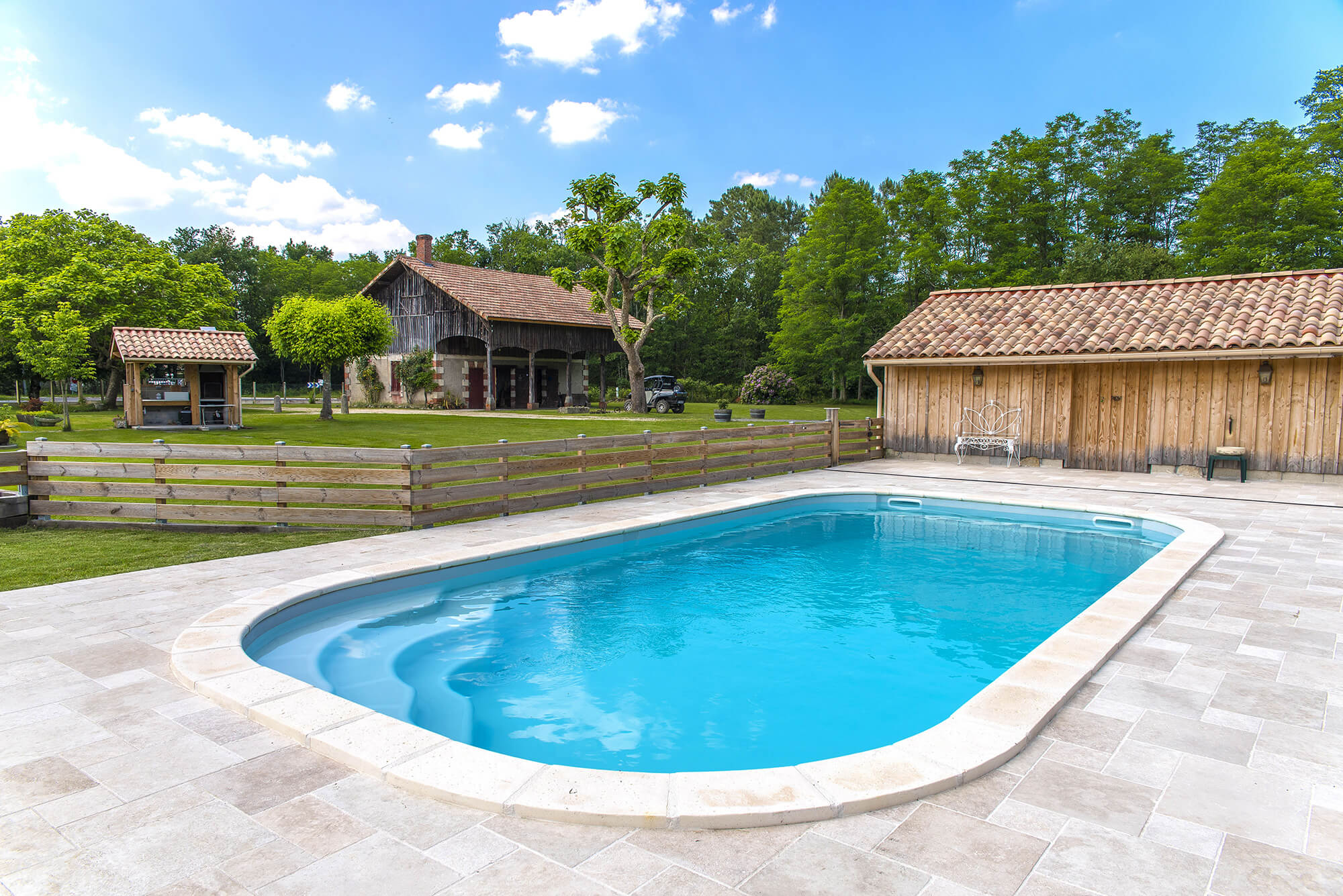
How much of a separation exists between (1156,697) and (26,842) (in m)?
4.87

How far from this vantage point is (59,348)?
20.8 m

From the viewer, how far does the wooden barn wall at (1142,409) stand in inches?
486

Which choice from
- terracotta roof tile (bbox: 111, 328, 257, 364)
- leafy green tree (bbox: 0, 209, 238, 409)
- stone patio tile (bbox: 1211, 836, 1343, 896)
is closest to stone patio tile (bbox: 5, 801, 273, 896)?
stone patio tile (bbox: 1211, 836, 1343, 896)

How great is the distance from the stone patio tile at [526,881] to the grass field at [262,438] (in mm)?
5695

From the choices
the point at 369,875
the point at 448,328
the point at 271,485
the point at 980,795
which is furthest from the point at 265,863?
the point at 448,328

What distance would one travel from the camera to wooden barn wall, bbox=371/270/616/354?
29891mm

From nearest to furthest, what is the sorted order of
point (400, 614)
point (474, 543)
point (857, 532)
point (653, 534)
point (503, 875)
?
point (503, 875) → point (400, 614) → point (474, 543) → point (653, 534) → point (857, 532)

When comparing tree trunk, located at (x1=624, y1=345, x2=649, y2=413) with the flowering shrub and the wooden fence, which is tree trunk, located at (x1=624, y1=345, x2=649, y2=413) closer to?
the flowering shrub

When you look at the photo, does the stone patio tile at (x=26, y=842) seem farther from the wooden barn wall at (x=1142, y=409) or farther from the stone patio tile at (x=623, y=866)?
the wooden barn wall at (x=1142, y=409)

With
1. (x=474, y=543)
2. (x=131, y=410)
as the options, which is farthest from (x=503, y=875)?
(x=131, y=410)

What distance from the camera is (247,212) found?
38688mm

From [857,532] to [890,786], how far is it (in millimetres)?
6998

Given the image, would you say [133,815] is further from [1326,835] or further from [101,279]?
[101,279]

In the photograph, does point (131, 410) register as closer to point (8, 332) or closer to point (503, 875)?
point (8, 332)
